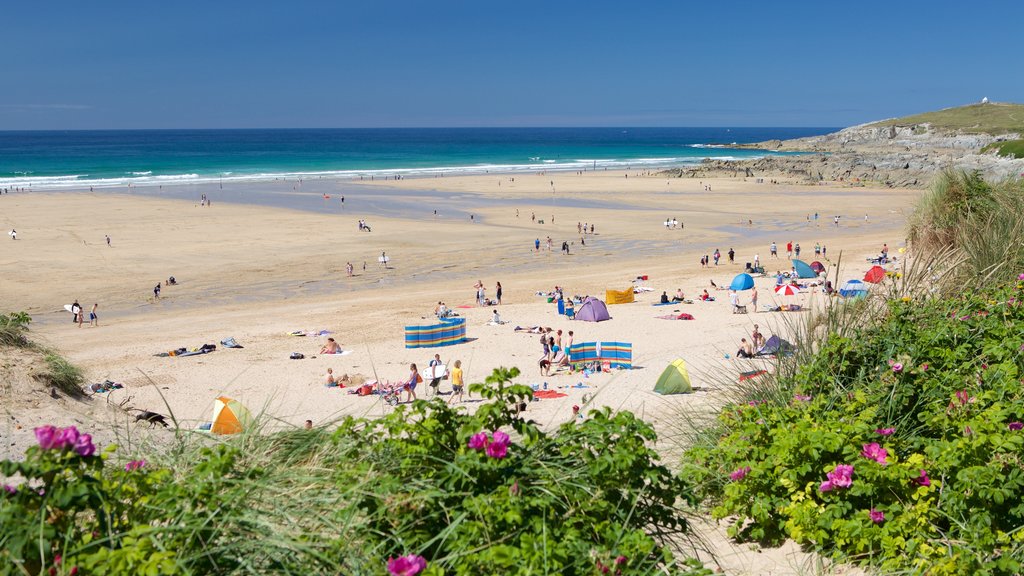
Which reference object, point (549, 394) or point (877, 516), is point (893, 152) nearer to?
point (549, 394)

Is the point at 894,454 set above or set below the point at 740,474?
above

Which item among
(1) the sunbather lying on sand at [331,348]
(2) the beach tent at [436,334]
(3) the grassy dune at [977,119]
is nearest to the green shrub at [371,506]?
(1) the sunbather lying on sand at [331,348]

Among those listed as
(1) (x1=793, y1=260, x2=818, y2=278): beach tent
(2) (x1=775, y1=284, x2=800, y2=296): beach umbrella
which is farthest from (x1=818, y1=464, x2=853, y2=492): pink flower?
(1) (x1=793, y1=260, x2=818, y2=278): beach tent

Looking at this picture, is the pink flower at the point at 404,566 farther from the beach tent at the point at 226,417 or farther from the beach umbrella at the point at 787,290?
the beach umbrella at the point at 787,290

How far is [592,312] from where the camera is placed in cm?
2162

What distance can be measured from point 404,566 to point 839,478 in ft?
8.77

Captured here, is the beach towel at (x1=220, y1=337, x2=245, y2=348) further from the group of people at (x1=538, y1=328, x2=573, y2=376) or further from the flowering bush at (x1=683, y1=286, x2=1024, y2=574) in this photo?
the flowering bush at (x1=683, y1=286, x2=1024, y2=574)

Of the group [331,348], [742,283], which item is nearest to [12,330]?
[331,348]

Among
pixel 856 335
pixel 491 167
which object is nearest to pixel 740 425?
pixel 856 335

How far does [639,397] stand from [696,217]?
34.9 meters

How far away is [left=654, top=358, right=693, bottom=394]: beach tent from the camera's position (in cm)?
1310

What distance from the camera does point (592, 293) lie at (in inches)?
1041

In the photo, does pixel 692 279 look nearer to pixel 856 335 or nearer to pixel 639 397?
pixel 639 397

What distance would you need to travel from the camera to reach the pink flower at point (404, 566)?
2.87 m
